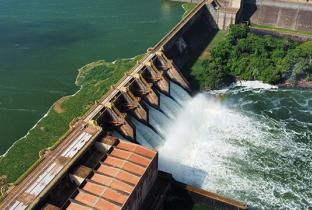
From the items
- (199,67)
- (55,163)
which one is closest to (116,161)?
(55,163)

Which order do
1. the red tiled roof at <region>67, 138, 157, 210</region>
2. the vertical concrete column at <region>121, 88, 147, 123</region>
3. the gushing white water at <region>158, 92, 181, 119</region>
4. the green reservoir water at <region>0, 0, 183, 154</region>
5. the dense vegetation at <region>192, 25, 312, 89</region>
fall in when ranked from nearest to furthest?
1. the red tiled roof at <region>67, 138, 157, 210</region>
2. the vertical concrete column at <region>121, 88, 147, 123</region>
3. the gushing white water at <region>158, 92, 181, 119</region>
4. the green reservoir water at <region>0, 0, 183, 154</region>
5. the dense vegetation at <region>192, 25, 312, 89</region>

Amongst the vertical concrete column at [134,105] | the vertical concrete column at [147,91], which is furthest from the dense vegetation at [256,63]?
the vertical concrete column at [134,105]

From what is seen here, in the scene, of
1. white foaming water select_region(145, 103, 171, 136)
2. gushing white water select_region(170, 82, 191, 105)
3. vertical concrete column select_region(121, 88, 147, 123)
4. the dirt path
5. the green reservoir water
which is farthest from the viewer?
the green reservoir water

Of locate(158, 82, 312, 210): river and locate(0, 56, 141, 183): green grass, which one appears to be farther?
locate(0, 56, 141, 183): green grass

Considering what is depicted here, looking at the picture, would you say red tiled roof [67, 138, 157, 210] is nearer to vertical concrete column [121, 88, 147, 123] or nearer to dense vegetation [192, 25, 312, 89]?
vertical concrete column [121, 88, 147, 123]

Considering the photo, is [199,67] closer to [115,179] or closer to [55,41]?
[55,41]

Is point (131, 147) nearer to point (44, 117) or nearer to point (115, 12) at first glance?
point (44, 117)

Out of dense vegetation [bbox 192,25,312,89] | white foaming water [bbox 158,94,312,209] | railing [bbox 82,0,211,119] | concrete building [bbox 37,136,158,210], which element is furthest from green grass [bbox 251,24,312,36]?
concrete building [bbox 37,136,158,210]
